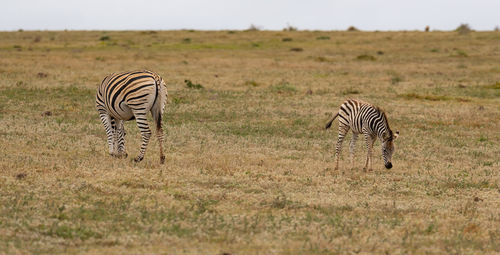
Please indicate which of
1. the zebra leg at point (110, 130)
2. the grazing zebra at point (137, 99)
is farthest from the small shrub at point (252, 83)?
the grazing zebra at point (137, 99)

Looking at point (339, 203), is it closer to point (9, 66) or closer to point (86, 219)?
point (86, 219)

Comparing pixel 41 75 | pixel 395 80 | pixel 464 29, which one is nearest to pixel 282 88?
pixel 395 80

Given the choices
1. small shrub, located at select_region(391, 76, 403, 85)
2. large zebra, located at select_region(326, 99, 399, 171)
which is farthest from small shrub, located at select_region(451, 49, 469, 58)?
large zebra, located at select_region(326, 99, 399, 171)

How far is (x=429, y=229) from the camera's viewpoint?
887 centimetres

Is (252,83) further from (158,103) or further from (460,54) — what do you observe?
(460,54)

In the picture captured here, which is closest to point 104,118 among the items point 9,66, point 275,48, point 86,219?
point 86,219

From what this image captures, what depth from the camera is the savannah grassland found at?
27.1ft

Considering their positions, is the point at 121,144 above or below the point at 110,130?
below

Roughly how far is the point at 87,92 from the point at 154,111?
1095 centimetres

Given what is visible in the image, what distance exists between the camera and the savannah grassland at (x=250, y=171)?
8.27 meters

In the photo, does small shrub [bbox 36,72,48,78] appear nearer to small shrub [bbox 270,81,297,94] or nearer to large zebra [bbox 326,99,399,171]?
small shrub [bbox 270,81,297,94]

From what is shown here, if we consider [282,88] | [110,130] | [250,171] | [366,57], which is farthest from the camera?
[366,57]

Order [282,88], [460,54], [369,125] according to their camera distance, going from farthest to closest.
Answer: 1. [460,54]
2. [282,88]
3. [369,125]

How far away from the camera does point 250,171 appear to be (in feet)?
40.0
